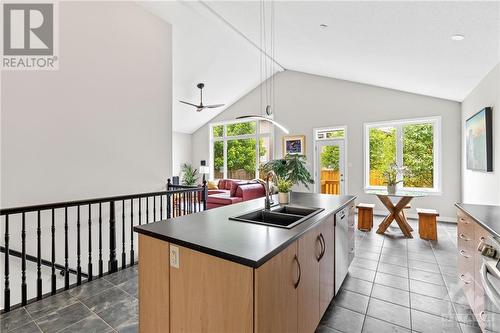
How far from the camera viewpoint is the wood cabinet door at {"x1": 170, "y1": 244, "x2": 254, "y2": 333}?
1.10 metres

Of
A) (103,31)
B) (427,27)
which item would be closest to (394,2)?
(427,27)

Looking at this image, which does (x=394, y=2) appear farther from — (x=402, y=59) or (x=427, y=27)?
(x=402, y=59)

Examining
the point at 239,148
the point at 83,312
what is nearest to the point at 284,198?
the point at 83,312

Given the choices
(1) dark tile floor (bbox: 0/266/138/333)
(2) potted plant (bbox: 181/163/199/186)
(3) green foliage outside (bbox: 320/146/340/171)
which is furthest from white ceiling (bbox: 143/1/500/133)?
(1) dark tile floor (bbox: 0/266/138/333)

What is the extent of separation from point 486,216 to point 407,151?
4492 mm

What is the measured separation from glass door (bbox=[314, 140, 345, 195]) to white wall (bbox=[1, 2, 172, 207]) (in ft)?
14.1

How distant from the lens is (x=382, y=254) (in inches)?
138

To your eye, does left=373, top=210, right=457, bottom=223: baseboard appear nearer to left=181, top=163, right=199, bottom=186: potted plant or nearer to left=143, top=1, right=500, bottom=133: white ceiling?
left=143, top=1, right=500, bottom=133: white ceiling

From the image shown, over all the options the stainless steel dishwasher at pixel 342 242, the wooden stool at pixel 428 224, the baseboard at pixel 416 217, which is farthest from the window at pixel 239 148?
the stainless steel dishwasher at pixel 342 242

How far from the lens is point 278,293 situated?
1217mm

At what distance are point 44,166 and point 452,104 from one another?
7296mm

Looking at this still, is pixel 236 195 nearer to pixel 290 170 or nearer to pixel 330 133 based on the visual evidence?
pixel 330 133

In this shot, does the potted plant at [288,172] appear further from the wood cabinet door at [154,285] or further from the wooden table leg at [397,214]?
the wooden table leg at [397,214]

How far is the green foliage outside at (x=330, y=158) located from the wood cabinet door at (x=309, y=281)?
17.3 ft
